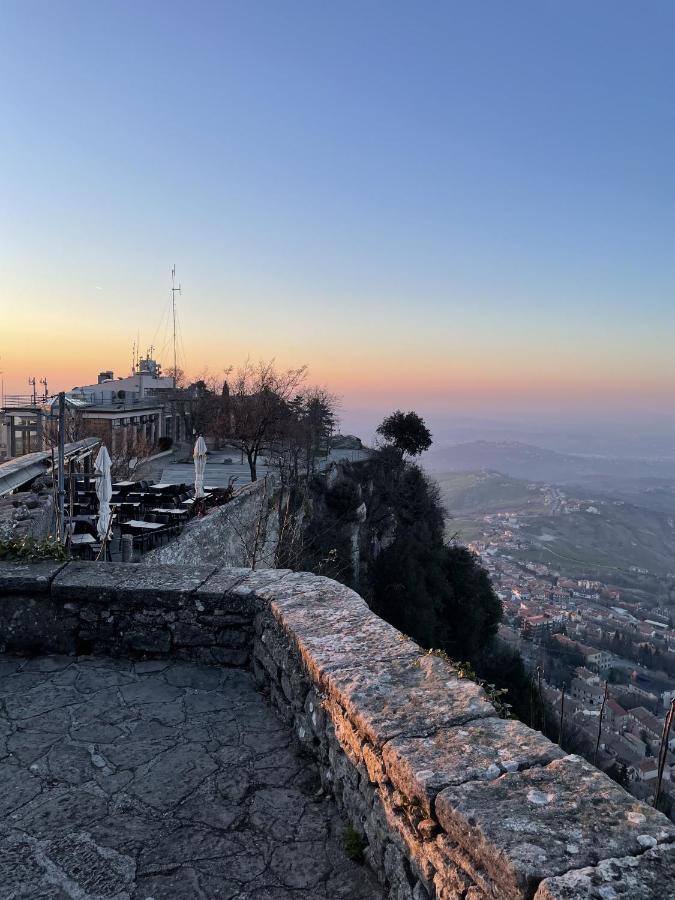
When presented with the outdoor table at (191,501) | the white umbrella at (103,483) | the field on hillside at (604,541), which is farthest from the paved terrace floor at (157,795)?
the field on hillside at (604,541)

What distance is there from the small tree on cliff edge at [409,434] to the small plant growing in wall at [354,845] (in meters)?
29.5

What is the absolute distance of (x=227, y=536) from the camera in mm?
12859

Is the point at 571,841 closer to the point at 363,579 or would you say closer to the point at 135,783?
the point at 135,783

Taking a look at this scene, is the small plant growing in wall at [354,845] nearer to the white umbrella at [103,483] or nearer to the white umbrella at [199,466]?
the white umbrella at [103,483]

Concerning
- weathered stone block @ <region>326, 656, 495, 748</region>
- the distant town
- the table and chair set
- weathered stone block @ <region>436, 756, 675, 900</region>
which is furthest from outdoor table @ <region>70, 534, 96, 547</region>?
weathered stone block @ <region>436, 756, 675, 900</region>

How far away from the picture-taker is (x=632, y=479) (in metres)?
116

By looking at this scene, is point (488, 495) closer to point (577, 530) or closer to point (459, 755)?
point (577, 530)

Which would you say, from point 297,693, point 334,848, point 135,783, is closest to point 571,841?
point 334,848

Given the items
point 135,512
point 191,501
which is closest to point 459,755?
point 135,512

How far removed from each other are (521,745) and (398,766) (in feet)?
1.39

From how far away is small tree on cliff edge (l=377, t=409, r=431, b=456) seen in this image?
105ft

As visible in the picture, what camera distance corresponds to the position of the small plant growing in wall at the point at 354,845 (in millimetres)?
2088

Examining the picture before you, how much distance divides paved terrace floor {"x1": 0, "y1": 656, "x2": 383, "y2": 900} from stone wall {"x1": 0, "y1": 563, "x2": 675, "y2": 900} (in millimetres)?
154

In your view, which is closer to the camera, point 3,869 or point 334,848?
point 3,869
